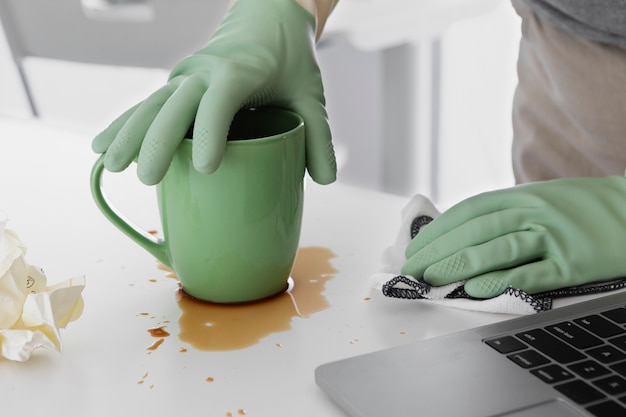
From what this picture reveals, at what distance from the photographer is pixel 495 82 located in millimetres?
2709

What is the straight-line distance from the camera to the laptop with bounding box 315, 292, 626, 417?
0.48 metres

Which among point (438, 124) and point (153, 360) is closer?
point (153, 360)

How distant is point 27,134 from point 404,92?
5.86 feet

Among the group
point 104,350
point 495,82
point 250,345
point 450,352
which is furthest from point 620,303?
point 495,82

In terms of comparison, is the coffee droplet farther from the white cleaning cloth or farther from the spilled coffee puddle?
the white cleaning cloth

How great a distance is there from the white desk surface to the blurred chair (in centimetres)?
169

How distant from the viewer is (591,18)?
916 millimetres

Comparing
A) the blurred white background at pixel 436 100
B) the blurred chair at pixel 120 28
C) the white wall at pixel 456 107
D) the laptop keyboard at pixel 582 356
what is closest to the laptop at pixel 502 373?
the laptop keyboard at pixel 582 356

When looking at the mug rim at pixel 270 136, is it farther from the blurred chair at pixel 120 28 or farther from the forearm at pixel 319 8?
the blurred chair at pixel 120 28

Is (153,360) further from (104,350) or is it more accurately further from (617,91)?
(617,91)

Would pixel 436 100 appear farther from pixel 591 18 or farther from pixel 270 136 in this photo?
pixel 270 136

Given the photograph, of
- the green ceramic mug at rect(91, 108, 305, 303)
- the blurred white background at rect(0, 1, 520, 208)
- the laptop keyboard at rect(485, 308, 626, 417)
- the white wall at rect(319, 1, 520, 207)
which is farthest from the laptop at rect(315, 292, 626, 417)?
the white wall at rect(319, 1, 520, 207)

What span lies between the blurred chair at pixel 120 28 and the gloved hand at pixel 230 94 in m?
1.80

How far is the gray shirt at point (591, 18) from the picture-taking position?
0.90 meters
